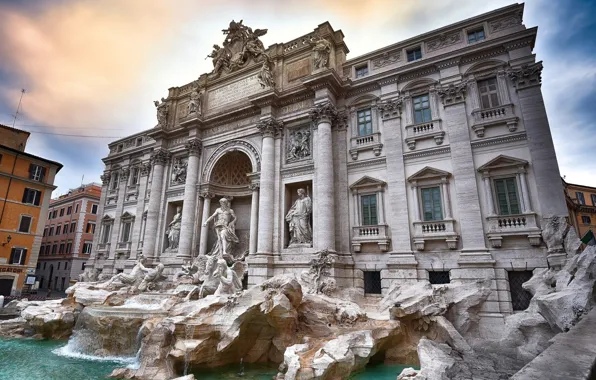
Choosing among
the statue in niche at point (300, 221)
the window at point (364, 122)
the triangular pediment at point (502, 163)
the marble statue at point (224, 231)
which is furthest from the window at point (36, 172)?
the triangular pediment at point (502, 163)

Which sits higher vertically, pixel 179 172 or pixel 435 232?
pixel 179 172

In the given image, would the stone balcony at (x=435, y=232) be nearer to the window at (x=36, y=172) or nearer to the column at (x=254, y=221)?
the column at (x=254, y=221)

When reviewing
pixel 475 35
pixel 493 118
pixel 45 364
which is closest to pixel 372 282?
pixel 493 118

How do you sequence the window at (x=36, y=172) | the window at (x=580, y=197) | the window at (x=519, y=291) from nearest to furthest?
the window at (x=519, y=291), the window at (x=36, y=172), the window at (x=580, y=197)

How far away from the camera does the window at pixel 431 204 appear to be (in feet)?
47.3

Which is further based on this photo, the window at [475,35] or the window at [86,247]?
the window at [86,247]

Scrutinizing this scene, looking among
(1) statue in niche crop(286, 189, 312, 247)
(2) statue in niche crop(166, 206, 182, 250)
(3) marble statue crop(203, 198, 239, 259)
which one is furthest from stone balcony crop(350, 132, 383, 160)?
(2) statue in niche crop(166, 206, 182, 250)

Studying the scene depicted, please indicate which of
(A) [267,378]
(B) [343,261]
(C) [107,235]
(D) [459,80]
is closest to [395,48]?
(D) [459,80]

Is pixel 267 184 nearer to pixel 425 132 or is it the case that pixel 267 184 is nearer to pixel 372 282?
pixel 372 282

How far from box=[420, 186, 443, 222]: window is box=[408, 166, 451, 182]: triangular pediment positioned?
0.56 meters

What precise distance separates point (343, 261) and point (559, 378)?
12618mm

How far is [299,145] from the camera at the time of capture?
59.8 ft

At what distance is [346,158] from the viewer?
56.0ft

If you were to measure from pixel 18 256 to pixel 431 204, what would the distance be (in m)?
31.6
